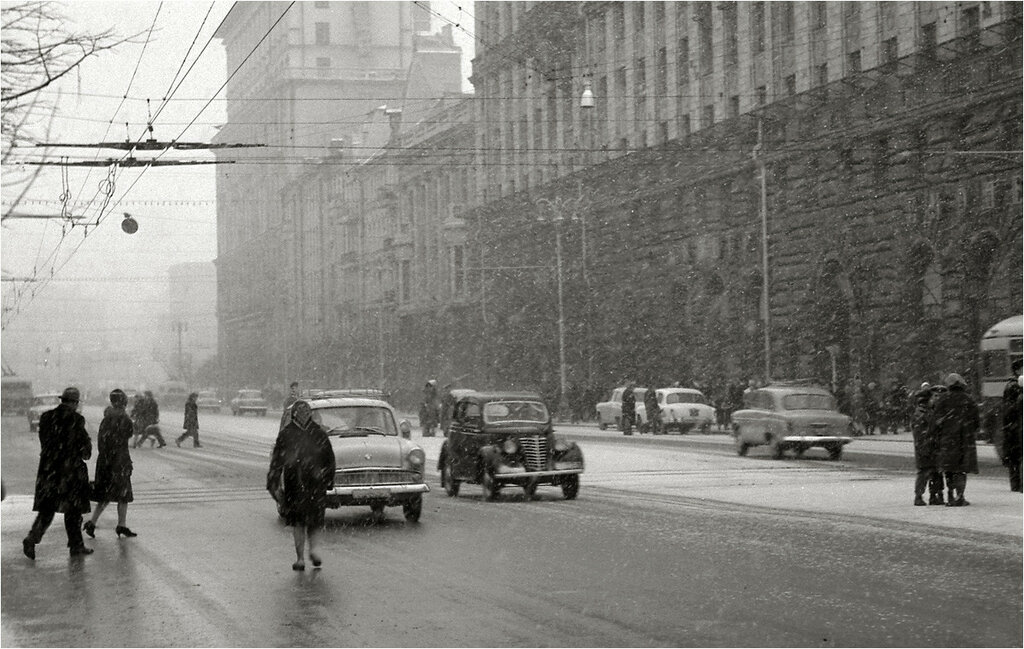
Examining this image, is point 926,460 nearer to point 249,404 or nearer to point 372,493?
point 372,493

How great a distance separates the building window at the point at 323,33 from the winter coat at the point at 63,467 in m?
119

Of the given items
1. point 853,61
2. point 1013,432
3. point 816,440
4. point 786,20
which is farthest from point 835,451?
point 786,20

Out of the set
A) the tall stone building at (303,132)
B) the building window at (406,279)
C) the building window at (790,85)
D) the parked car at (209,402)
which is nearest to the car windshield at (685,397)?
the building window at (790,85)

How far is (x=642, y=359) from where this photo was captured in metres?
60.0

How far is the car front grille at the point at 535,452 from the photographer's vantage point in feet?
72.3

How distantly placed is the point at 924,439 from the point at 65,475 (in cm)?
1048

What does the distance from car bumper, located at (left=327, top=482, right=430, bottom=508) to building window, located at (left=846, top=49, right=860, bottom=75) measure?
32315 millimetres

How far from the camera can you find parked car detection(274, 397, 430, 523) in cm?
1827

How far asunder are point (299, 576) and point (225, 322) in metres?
135

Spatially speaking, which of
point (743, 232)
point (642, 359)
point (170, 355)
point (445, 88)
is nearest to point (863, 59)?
point (743, 232)

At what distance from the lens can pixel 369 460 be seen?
1855 centimetres

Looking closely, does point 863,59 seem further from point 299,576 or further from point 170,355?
point 170,355

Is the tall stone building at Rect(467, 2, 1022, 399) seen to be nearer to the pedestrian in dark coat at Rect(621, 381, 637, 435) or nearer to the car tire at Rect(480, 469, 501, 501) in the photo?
the pedestrian in dark coat at Rect(621, 381, 637, 435)

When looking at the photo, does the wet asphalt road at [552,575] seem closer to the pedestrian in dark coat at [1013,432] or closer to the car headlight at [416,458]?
the pedestrian in dark coat at [1013,432]
